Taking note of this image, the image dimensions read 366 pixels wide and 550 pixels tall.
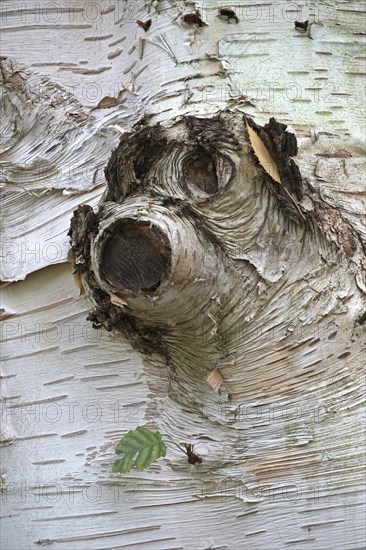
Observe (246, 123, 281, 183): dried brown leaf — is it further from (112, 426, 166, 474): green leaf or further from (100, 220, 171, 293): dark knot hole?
(112, 426, 166, 474): green leaf

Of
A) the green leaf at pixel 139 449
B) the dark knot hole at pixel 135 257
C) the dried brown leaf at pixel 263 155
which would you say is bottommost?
the green leaf at pixel 139 449

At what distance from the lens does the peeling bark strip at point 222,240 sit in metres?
1.02

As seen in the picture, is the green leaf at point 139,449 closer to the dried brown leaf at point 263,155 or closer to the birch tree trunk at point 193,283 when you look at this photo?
the birch tree trunk at point 193,283

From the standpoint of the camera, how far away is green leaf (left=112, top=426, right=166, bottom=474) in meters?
1.10

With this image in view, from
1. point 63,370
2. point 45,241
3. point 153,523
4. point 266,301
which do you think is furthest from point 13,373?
point 266,301

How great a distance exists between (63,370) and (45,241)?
23 centimetres

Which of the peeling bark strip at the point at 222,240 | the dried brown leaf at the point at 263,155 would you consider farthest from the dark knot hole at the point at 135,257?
the dried brown leaf at the point at 263,155

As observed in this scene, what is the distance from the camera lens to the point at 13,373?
126cm

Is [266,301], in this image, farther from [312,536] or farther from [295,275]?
[312,536]

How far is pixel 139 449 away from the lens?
1107mm

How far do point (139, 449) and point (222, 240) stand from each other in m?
0.36

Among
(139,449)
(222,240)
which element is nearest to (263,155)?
(222,240)

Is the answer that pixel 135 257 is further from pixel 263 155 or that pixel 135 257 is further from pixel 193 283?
pixel 263 155

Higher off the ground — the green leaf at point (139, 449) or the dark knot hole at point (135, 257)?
the dark knot hole at point (135, 257)
